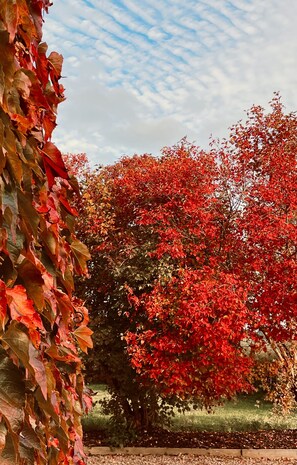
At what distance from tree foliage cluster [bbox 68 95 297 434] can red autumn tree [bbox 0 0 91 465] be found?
6.10 metres

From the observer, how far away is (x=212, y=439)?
37.6 feet

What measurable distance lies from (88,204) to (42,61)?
8681 mm

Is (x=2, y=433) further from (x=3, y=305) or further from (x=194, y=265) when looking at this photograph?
(x=194, y=265)

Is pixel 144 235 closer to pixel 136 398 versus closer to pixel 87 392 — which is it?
pixel 136 398

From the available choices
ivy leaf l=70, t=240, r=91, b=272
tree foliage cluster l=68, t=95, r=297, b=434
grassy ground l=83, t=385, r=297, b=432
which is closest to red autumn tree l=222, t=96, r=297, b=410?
tree foliage cluster l=68, t=95, r=297, b=434

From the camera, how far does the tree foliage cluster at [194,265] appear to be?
820 centimetres

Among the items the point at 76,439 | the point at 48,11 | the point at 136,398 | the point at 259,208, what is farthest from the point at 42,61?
the point at 136,398

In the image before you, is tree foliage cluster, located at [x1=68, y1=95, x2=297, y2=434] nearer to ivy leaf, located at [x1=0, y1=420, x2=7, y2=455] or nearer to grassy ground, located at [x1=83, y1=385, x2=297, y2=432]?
grassy ground, located at [x1=83, y1=385, x2=297, y2=432]

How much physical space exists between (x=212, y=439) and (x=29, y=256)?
435 inches

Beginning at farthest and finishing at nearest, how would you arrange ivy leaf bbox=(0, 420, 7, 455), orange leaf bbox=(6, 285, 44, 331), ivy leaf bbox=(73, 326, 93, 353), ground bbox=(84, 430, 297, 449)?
ground bbox=(84, 430, 297, 449), ivy leaf bbox=(73, 326, 93, 353), orange leaf bbox=(6, 285, 44, 331), ivy leaf bbox=(0, 420, 7, 455)

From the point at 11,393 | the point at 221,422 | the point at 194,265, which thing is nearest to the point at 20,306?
the point at 11,393

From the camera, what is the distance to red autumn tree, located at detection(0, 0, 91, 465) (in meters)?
1.11

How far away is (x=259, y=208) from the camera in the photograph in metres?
8.84

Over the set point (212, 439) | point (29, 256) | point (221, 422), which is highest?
point (29, 256)
